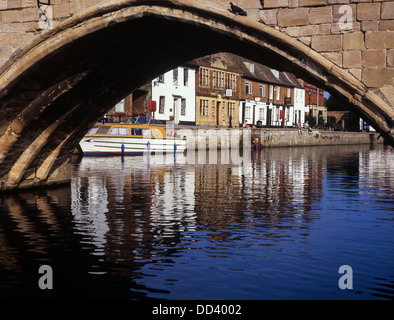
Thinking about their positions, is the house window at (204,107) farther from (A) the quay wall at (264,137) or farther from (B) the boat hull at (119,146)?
(B) the boat hull at (119,146)

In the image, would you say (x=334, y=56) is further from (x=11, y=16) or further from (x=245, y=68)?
(x=245, y=68)

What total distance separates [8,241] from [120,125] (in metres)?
25.8

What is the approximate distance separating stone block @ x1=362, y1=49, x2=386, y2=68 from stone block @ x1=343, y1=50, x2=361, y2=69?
8 cm

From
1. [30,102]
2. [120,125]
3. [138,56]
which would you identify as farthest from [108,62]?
[120,125]

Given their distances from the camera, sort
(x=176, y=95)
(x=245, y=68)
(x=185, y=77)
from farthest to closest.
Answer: (x=245, y=68)
(x=185, y=77)
(x=176, y=95)

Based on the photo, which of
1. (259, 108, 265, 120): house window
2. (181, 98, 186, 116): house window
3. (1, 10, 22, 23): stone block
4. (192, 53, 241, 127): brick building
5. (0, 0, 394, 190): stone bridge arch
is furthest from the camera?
(259, 108, 265, 120): house window

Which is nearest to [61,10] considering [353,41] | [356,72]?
[353,41]

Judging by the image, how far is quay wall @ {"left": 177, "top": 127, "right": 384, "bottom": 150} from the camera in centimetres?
4325

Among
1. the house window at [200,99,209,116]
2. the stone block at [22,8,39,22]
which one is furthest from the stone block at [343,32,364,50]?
the house window at [200,99,209,116]

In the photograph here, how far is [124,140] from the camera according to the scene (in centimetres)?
3616

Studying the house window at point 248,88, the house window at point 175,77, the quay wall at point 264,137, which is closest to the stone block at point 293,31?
the quay wall at point 264,137

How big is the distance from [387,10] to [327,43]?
3.54 feet

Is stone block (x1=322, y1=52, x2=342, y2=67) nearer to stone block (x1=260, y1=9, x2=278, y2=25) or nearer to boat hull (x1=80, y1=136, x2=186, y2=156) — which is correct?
stone block (x1=260, y1=9, x2=278, y2=25)
